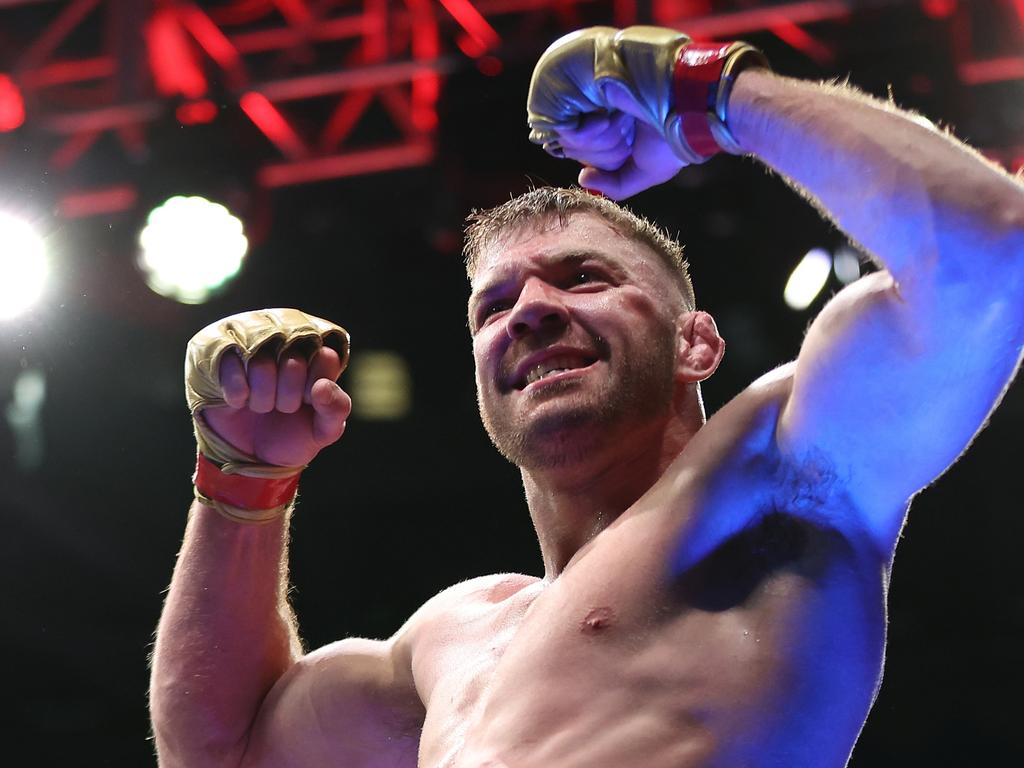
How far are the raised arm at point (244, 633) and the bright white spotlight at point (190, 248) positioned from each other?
6.24 ft

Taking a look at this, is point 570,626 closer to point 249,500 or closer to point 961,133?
point 249,500

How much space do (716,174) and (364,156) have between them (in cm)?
107

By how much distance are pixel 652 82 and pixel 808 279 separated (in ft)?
8.17

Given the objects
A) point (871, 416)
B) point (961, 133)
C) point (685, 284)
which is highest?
point (961, 133)

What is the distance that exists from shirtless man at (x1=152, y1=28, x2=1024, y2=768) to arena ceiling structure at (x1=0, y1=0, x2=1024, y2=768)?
1642 mm

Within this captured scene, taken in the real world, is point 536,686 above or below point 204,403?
below

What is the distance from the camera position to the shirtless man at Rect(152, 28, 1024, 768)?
1.19 m

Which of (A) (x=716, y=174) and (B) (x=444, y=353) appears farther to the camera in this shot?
(B) (x=444, y=353)

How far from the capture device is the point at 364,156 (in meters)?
3.60

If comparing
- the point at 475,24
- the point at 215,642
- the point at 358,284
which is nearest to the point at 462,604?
the point at 215,642

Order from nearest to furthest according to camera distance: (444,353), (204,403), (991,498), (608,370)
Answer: (608,370)
(204,403)
(991,498)
(444,353)

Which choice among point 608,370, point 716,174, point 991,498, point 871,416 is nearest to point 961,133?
point 716,174

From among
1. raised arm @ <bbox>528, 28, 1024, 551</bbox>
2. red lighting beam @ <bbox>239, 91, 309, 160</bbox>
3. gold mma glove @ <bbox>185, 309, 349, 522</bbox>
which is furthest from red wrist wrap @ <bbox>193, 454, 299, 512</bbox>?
red lighting beam @ <bbox>239, 91, 309, 160</bbox>

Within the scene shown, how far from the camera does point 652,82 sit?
1433 millimetres
